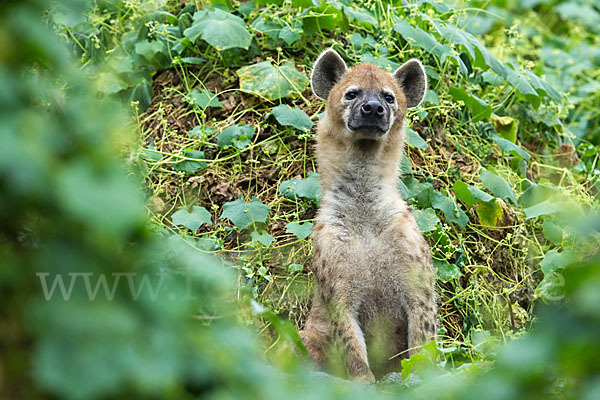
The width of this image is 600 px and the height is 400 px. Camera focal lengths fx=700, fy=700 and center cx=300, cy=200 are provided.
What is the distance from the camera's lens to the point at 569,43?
457 inches

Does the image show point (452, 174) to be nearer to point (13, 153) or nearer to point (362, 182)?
point (362, 182)

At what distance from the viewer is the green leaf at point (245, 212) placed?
20.0ft

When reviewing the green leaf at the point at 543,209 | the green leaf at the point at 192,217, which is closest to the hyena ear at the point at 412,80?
the green leaf at the point at 543,209

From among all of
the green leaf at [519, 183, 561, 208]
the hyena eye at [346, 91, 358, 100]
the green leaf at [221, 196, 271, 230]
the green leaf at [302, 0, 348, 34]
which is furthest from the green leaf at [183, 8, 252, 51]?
the green leaf at [519, 183, 561, 208]

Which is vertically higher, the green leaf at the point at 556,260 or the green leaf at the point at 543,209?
the green leaf at the point at 543,209

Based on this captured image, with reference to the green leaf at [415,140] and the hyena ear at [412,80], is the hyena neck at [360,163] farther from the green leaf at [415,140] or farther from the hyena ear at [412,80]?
the green leaf at [415,140]

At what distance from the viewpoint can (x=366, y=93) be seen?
5375 mm

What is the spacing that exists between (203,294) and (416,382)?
2090 millimetres

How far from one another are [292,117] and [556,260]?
2683 millimetres

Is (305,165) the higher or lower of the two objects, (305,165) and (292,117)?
the lower

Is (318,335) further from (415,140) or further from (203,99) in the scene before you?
(203,99)

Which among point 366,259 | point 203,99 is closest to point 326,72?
point 203,99

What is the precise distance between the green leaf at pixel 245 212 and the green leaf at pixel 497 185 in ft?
6.72

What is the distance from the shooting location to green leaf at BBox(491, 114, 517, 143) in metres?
Result: 7.59
